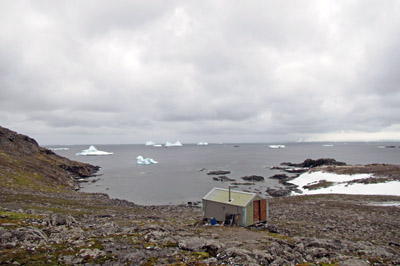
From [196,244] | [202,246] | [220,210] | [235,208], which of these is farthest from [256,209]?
[202,246]

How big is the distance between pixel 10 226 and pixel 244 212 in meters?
16.7

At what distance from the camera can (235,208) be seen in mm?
22031

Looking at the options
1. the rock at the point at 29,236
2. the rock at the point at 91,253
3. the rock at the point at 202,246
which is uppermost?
the rock at the point at 29,236

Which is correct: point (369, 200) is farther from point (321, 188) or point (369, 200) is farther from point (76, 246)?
point (76, 246)

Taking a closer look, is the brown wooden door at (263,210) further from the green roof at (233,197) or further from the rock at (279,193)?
the rock at (279,193)

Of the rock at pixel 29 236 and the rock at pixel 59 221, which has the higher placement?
the rock at pixel 29 236

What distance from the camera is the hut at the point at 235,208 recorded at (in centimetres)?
2173

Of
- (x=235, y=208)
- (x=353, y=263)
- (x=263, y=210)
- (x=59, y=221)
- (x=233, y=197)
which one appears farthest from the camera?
(x=263, y=210)

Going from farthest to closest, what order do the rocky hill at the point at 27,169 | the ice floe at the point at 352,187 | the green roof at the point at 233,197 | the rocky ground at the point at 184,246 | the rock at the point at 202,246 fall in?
the ice floe at the point at 352,187, the rocky hill at the point at 27,169, the green roof at the point at 233,197, the rock at the point at 202,246, the rocky ground at the point at 184,246

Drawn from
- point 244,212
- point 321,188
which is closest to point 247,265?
point 244,212

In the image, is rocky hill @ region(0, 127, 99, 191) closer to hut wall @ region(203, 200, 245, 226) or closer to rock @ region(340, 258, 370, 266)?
hut wall @ region(203, 200, 245, 226)

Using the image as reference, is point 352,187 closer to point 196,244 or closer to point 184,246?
point 196,244

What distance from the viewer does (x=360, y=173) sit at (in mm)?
61938

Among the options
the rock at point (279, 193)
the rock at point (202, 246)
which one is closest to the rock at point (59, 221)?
the rock at point (202, 246)
